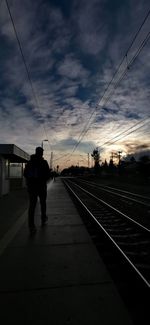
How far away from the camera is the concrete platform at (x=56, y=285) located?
362 centimetres

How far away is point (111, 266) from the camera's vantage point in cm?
565

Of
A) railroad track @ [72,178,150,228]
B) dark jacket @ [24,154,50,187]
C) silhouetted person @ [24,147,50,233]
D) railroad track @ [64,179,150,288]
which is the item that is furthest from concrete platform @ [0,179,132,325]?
railroad track @ [72,178,150,228]

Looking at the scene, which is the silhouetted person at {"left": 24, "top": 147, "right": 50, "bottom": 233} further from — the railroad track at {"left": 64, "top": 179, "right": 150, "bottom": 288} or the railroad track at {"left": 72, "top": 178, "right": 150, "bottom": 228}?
the railroad track at {"left": 72, "top": 178, "right": 150, "bottom": 228}

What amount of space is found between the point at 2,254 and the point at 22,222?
3.94m

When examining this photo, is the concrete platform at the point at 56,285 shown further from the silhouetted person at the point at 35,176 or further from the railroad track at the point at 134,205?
the railroad track at the point at 134,205

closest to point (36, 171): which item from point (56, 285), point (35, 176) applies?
point (35, 176)

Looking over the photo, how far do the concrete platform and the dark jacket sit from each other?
1.69m

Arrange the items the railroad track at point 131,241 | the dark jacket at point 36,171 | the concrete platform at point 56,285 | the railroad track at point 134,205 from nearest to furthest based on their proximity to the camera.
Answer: the concrete platform at point 56,285 → the railroad track at point 131,241 → the dark jacket at point 36,171 → the railroad track at point 134,205

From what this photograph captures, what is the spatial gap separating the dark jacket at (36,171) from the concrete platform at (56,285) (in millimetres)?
1694

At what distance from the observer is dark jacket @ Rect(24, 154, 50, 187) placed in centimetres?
870

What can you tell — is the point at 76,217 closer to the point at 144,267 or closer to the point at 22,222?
the point at 22,222

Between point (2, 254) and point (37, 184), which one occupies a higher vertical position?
point (37, 184)

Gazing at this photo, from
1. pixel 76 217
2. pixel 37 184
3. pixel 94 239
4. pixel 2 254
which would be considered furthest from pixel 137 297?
pixel 76 217

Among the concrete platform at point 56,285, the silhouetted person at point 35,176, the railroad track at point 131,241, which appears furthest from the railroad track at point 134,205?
the concrete platform at point 56,285
